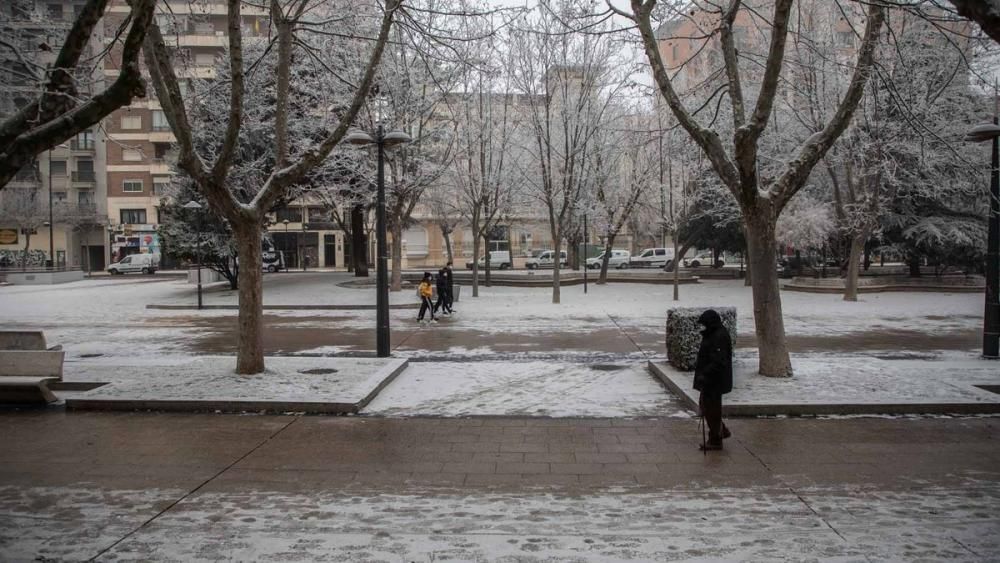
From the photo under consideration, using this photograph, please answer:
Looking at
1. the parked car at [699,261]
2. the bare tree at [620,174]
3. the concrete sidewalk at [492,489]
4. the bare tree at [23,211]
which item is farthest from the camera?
the parked car at [699,261]

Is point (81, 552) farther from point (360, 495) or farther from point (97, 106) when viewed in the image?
point (97, 106)

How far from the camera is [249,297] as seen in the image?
9.81 meters

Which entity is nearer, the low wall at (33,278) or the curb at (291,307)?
the curb at (291,307)

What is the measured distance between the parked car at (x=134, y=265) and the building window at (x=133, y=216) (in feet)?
23.7

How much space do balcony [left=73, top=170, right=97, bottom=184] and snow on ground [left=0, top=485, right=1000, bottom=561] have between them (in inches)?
2408

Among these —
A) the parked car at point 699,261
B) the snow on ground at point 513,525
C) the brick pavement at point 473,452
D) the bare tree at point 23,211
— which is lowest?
the brick pavement at point 473,452

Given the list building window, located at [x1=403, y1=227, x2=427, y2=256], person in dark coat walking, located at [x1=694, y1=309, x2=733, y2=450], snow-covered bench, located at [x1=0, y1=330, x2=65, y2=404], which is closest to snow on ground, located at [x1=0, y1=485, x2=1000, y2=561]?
person in dark coat walking, located at [x1=694, y1=309, x2=733, y2=450]

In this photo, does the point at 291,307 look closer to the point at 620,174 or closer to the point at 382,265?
the point at 382,265

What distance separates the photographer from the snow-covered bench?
8.49 m

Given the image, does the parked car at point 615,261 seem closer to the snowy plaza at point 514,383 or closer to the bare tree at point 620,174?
the bare tree at point 620,174

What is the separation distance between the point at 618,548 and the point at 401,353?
9489 millimetres

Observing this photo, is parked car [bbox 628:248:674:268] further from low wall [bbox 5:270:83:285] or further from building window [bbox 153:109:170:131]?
building window [bbox 153:109:170:131]

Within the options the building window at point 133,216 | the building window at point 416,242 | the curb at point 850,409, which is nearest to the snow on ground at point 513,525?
the curb at point 850,409

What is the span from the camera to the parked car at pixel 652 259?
53.6 m
